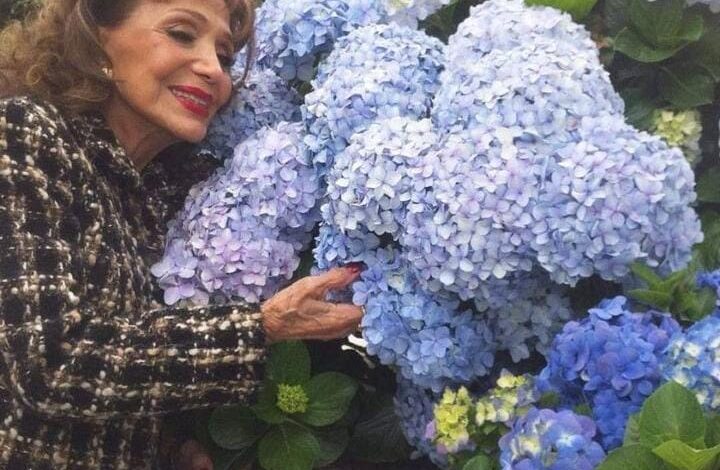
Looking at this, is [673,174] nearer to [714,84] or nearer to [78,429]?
[714,84]

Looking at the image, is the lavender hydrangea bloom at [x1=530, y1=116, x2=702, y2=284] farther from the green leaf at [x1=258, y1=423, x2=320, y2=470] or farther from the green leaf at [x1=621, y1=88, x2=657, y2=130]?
the green leaf at [x1=258, y1=423, x2=320, y2=470]

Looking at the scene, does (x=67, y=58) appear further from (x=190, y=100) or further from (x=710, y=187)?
(x=710, y=187)

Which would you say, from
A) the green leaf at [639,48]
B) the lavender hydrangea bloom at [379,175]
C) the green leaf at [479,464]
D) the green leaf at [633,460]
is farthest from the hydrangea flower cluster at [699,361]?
the green leaf at [639,48]

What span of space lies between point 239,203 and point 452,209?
0.48 metres

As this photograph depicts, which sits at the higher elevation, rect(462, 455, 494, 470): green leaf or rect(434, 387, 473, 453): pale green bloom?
rect(462, 455, 494, 470): green leaf

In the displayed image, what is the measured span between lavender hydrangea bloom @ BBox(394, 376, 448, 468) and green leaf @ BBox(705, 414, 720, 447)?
523mm

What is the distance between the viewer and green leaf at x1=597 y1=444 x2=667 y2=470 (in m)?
1.07

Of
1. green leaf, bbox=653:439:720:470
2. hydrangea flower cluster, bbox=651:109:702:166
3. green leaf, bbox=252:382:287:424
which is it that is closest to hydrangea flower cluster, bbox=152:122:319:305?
green leaf, bbox=252:382:287:424

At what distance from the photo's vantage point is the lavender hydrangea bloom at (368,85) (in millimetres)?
1472

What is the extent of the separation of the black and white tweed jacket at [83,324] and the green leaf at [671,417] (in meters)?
0.65

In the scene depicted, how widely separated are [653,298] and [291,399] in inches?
27.0

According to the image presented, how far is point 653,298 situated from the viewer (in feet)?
4.21

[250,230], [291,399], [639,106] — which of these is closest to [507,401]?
[291,399]

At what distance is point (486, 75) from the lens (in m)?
1.38
